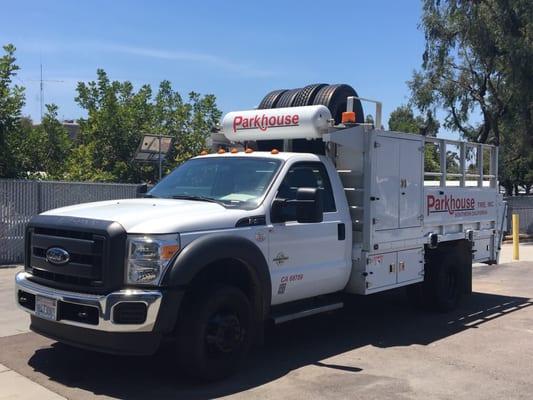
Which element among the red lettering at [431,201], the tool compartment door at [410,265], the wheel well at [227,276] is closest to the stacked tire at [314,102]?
the red lettering at [431,201]

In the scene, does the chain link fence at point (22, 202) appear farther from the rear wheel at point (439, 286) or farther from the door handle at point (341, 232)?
the door handle at point (341, 232)

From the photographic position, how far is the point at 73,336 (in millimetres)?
A: 5324

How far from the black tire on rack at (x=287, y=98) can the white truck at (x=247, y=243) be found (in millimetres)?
567

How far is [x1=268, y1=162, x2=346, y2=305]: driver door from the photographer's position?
243 inches

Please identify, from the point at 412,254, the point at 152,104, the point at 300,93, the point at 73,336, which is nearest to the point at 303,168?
the point at 300,93

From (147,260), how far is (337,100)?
3782 mm

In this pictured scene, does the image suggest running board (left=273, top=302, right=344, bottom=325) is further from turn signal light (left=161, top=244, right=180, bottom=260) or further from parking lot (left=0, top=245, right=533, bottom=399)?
turn signal light (left=161, top=244, right=180, bottom=260)

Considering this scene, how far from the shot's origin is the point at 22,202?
13945mm

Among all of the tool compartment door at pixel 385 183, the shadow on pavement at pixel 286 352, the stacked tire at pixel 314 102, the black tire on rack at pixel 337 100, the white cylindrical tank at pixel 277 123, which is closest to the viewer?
→ the shadow on pavement at pixel 286 352

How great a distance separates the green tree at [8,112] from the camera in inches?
583

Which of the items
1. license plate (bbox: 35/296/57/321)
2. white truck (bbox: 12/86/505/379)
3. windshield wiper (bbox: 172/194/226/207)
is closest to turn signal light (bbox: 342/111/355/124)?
white truck (bbox: 12/86/505/379)

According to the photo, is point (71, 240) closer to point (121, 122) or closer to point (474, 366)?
point (474, 366)

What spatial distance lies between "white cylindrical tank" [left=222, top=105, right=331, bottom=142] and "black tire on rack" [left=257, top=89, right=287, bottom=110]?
50 centimetres

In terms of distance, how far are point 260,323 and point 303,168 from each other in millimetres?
1783
